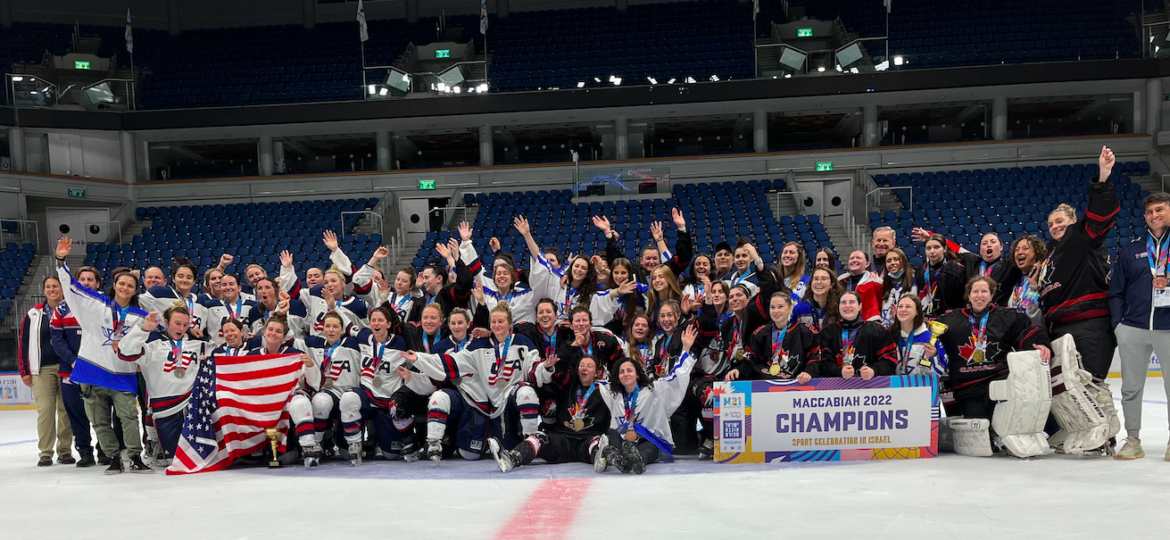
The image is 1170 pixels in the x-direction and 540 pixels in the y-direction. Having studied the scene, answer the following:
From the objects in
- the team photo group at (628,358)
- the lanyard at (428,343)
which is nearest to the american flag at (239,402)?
the team photo group at (628,358)

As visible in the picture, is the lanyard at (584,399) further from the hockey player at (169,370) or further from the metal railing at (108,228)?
the metal railing at (108,228)

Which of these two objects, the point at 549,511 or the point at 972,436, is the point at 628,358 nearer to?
the point at 549,511

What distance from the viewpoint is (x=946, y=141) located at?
21.5 metres

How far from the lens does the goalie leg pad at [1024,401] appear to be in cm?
590

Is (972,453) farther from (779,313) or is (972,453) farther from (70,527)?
(70,527)

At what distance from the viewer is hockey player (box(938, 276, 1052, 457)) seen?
19.4 ft

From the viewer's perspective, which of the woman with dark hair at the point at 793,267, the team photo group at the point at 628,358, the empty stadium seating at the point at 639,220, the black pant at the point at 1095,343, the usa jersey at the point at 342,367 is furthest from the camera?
the empty stadium seating at the point at 639,220

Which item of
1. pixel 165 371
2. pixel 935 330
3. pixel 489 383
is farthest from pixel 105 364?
pixel 935 330

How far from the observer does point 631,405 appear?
242 inches

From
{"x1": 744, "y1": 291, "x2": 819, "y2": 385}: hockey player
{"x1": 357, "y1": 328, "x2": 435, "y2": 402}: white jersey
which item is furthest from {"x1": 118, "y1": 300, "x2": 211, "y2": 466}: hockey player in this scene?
{"x1": 744, "y1": 291, "x2": 819, "y2": 385}: hockey player

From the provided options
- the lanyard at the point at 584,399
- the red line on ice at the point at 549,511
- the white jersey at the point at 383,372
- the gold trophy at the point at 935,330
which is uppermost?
the gold trophy at the point at 935,330

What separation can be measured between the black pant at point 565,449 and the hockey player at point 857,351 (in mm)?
1993

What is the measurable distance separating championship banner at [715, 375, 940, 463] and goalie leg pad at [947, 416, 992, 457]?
33cm

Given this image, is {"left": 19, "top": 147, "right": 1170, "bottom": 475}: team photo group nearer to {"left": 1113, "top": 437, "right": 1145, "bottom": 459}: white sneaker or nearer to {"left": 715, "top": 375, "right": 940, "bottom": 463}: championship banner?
{"left": 1113, "top": 437, "right": 1145, "bottom": 459}: white sneaker
